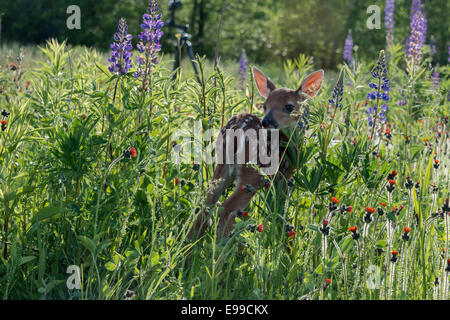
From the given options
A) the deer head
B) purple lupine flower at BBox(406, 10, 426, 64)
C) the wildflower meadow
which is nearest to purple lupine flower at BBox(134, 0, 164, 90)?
the wildflower meadow

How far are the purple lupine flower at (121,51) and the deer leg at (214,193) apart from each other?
0.84m

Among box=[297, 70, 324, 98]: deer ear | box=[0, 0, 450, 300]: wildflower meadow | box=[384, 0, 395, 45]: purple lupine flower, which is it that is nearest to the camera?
box=[0, 0, 450, 300]: wildflower meadow

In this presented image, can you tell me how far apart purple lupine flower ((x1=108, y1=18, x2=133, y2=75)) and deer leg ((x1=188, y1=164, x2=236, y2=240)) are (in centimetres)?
84

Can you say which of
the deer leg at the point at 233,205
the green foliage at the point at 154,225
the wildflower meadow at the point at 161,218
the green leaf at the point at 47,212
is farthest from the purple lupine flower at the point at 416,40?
the green leaf at the point at 47,212

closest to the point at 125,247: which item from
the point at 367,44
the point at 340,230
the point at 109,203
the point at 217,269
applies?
the point at 109,203

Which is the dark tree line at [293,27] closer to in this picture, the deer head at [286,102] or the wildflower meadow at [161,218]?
the deer head at [286,102]

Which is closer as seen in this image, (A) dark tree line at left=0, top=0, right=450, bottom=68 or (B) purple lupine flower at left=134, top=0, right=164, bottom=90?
(B) purple lupine flower at left=134, top=0, right=164, bottom=90

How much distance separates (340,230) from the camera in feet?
10.2

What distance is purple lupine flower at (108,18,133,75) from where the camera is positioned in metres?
2.92

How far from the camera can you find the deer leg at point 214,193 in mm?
3006

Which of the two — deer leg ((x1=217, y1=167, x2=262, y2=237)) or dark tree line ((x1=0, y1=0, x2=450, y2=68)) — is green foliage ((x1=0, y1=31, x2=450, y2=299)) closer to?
deer leg ((x1=217, y1=167, x2=262, y2=237))

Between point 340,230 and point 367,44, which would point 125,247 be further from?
point 367,44

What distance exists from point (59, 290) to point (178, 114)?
1.25m

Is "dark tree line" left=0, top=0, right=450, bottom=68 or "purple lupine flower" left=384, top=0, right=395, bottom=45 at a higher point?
"dark tree line" left=0, top=0, right=450, bottom=68
